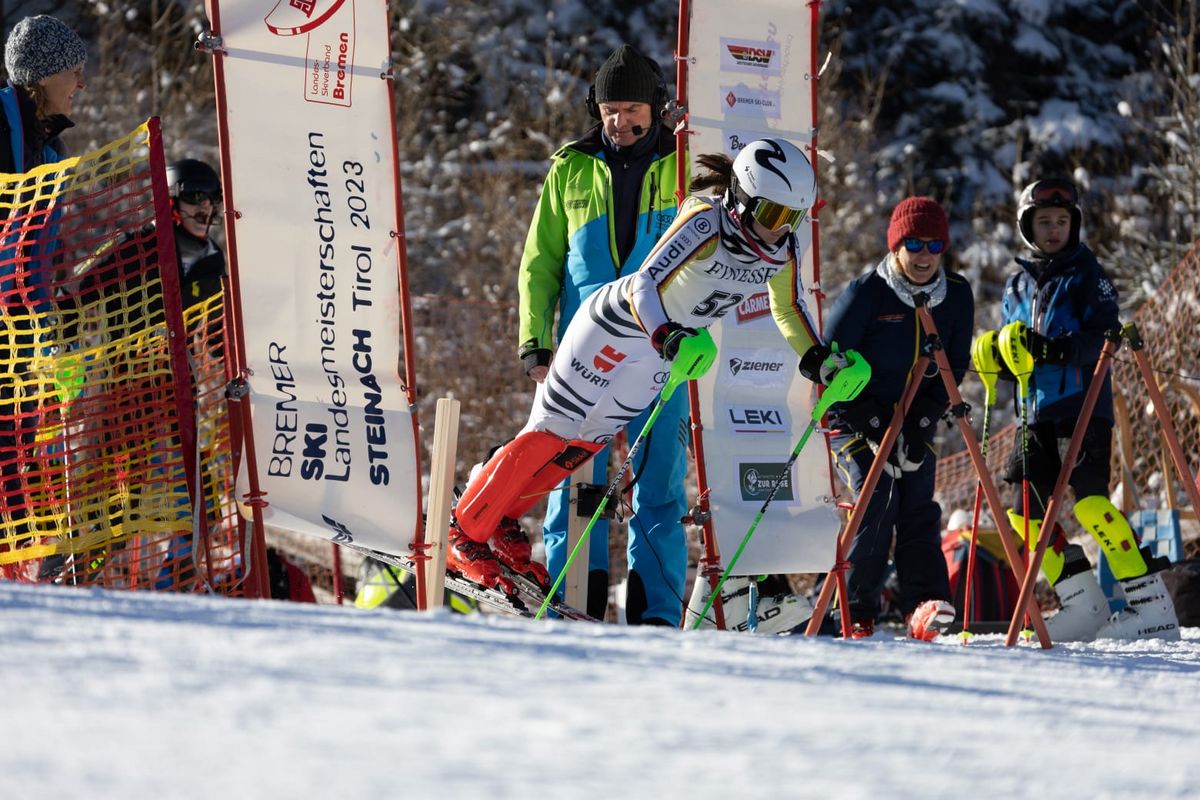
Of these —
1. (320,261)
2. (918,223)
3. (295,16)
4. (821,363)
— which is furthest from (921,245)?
(295,16)

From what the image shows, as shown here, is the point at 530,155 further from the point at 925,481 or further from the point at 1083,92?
the point at 925,481

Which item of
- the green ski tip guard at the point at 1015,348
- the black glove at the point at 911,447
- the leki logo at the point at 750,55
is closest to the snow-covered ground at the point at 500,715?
the green ski tip guard at the point at 1015,348

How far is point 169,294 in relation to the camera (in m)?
5.34

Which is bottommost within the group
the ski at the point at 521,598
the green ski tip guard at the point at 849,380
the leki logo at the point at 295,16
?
the ski at the point at 521,598

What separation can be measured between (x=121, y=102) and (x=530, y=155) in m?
6.05

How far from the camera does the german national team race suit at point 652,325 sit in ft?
17.9

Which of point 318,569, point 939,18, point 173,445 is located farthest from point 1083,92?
point 173,445

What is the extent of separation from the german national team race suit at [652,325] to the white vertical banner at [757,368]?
685 mm

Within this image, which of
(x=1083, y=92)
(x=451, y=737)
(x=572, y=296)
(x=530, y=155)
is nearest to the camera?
(x=451, y=737)

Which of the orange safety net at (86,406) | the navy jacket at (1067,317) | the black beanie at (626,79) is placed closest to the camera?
the orange safety net at (86,406)

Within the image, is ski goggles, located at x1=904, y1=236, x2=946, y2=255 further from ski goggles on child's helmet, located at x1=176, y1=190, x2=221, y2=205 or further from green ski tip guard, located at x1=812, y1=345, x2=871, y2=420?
ski goggles on child's helmet, located at x1=176, y1=190, x2=221, y2=205

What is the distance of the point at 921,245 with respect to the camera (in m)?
6.53

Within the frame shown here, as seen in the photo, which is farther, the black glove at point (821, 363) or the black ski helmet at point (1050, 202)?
the black ski helmet at point (1050, 202)

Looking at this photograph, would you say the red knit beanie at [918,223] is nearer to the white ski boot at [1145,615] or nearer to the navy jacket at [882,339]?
the navy jacket at [882,339]
